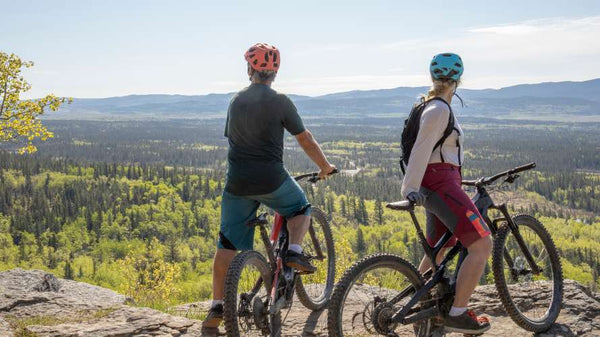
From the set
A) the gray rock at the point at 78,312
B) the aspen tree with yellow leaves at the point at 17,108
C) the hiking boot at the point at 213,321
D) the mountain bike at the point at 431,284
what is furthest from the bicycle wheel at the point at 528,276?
the aspen tree with yellow leaves at the point at 17,108

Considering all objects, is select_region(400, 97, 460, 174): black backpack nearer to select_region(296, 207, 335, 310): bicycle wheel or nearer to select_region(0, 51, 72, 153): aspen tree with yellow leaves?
select_region(296, 207, 335, 310): bicycle wheel

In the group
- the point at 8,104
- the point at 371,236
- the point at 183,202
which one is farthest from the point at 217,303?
the point at 183,202

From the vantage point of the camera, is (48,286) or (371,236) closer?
(48,286)

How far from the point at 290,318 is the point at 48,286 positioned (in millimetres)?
5459

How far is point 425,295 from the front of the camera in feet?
17.6

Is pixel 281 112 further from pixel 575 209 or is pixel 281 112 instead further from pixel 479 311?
pixel 575 209

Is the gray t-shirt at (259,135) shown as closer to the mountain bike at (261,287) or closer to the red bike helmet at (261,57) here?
the red bike helmet at (261,57)

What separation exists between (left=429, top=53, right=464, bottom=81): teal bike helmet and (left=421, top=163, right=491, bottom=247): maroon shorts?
900 mm

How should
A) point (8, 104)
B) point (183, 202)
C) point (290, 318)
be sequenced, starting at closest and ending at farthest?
point (290, 318) < point (8, 104) < point (183, 202)

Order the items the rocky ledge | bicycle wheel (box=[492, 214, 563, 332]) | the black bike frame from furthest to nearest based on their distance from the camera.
→ 1. the rocky ledge
2. bicycle wheel (box=[492, 214, 563, 332])
3. the black bike frame

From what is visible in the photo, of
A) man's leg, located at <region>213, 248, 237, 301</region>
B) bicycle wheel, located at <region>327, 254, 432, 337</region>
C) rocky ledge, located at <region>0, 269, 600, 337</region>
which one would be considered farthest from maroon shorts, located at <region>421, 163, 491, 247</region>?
man's leg, located at <region>213, 248, 237, 301</region>

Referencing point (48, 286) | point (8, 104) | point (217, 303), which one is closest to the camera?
point (217, 303)

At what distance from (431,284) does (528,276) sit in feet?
7.27

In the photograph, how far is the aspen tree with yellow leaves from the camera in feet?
65.6
